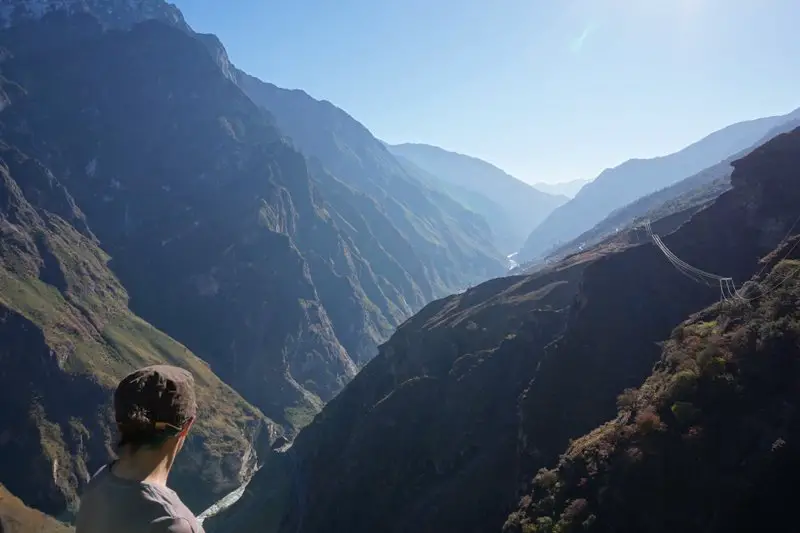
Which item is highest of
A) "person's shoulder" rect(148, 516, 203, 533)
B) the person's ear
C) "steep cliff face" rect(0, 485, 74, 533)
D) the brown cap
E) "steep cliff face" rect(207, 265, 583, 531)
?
the brown cap

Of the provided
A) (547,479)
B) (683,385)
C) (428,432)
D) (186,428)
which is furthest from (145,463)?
(428,432)

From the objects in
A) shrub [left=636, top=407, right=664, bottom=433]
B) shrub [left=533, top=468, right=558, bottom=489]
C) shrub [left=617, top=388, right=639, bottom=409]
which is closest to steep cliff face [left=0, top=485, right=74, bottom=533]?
shrub [left=533, top=468, right=558, bottom=489]

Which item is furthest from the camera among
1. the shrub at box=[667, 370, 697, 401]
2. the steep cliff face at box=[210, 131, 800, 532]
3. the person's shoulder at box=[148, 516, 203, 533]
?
the steep cliff face at box=[210, 131, 800, 532]

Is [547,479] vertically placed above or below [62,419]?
below

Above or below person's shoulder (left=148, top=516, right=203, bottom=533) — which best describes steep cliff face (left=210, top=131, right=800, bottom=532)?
below

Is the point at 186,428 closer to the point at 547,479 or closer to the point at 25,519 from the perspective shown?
the point at 547,479

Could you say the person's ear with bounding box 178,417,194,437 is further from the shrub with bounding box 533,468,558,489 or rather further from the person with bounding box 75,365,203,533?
the shrub with bounding box 533,468,558,489

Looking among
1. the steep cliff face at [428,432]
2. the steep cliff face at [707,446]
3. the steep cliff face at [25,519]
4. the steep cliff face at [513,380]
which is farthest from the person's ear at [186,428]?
the steep cliff face at [25,519]
